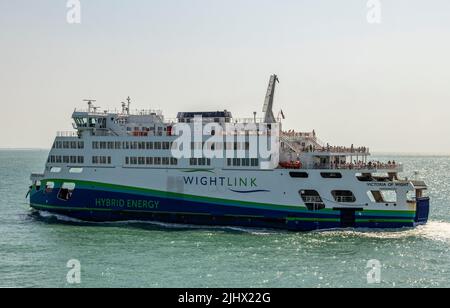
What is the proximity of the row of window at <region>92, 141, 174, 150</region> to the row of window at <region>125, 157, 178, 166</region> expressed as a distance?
27.2 inches

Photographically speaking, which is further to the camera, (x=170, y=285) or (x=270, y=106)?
(x=270, y=106)

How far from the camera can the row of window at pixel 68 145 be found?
4616 cm

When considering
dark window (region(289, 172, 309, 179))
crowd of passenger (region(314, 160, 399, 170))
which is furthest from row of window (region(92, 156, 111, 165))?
crowd of passenger (region(314, 160, 399, 170))

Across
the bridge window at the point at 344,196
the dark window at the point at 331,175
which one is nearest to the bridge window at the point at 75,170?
the dark window at the point at 331,175

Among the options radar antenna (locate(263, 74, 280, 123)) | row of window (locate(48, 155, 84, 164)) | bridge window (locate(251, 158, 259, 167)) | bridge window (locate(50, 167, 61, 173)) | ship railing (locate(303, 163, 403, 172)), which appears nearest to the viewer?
ship railing (locate(303, 163, 403, 172))

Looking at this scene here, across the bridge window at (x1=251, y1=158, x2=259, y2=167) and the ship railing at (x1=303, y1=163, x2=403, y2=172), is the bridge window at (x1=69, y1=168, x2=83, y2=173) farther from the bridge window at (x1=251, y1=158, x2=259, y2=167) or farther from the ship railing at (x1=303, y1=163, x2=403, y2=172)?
the ship railing at (x1=303, y1=163, x2=403, y2=172)

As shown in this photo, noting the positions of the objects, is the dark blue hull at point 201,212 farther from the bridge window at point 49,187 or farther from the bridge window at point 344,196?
the bridge window at point 344,196

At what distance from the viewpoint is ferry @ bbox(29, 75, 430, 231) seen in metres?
40.7

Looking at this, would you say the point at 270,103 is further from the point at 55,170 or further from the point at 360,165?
the point at 55,170

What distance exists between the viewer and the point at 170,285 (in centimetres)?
2841

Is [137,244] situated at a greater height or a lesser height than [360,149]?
lesser
